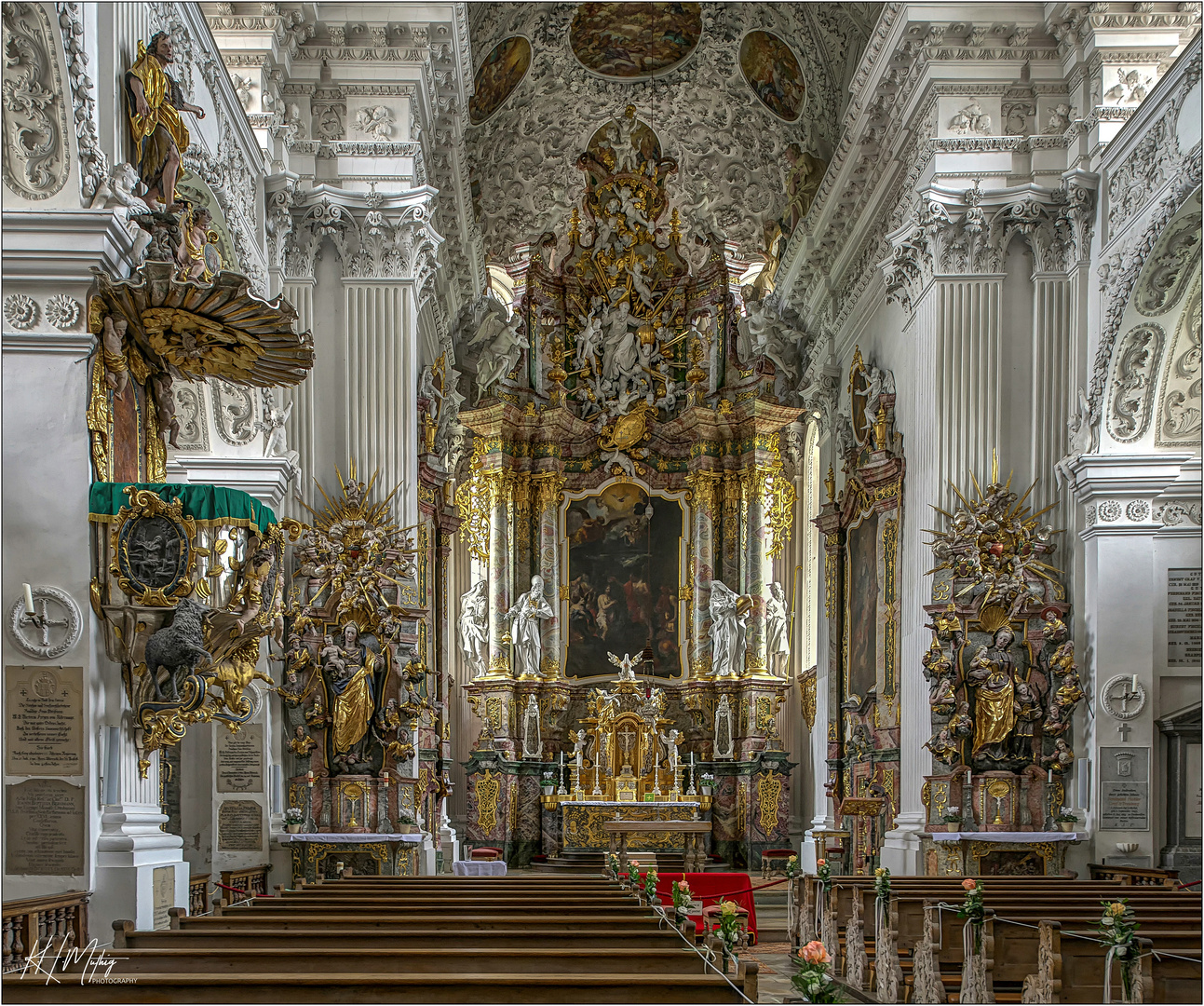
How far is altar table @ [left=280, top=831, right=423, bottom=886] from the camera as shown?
1243cm

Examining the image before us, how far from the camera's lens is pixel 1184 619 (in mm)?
12773

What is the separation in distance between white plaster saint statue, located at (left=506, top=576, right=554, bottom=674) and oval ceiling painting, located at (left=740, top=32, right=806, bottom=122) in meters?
7.92

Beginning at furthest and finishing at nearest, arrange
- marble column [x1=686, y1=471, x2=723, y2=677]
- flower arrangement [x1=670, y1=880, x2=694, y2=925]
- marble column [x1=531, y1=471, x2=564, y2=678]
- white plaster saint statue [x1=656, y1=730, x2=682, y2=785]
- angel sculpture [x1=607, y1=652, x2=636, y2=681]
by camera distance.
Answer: marble column [x1=686, y1=471, x2=723, y2=677], marble column [x1=531, y1=471, x2=564, y2=678], angel sculpture [x1=607, y1=652, x2=636, y2=681], white plaster saint statue [x1=656, y1=730, x2=682, y2=785], flower arrangement [x1=670, y1=880, x2=694, y2=925]

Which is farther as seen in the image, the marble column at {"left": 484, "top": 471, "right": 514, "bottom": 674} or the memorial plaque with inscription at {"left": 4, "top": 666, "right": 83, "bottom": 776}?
the marble column at {"left": 484, "top": 471, "right": 514, "bottom": 674}

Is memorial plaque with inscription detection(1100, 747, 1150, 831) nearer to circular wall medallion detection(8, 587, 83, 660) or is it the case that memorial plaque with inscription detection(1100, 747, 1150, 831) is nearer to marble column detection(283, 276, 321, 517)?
marble column detection(283, 276, 321, 517)

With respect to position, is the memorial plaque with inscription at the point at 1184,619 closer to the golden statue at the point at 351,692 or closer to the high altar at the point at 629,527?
the golden statue at the point at 351,692

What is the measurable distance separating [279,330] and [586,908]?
12.0ft

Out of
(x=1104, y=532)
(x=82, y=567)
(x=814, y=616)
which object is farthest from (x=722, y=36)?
(x=82, y=567)

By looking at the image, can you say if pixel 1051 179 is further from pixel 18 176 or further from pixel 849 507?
pixel 18 176

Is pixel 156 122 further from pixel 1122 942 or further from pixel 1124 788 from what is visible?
pixel 1124 788

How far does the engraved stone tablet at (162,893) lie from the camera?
7.29 metres

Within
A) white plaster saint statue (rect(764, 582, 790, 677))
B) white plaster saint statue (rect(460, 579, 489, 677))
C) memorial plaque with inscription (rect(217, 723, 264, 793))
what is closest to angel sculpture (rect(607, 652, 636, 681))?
white plaster saint statue (rect(460, 579, 489, 677))

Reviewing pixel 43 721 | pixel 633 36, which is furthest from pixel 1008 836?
pixel 633 36

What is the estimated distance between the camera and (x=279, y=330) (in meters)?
7.94
